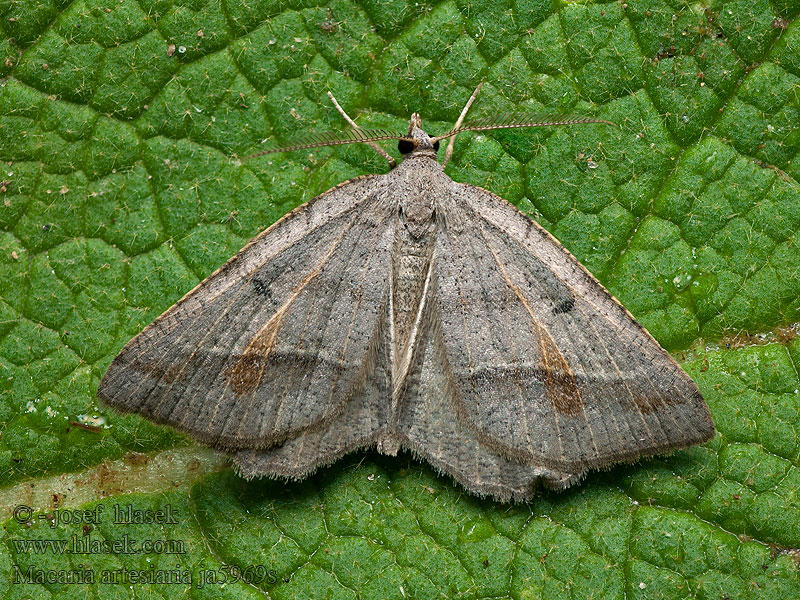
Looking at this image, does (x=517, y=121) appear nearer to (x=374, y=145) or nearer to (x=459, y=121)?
(x=459, y=121)

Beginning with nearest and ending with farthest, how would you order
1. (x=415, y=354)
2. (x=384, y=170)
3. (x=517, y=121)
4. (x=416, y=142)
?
1. (x=415, y=354)
2. (x=416, y=142)
3. (x=517, y=121)
4. (x=384, y=170)

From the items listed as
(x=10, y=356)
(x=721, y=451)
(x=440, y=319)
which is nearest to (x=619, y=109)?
(x=440, y=319)

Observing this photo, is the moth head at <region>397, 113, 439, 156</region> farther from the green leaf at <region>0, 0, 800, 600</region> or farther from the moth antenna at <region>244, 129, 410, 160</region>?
the green leaf at <region>0, 0, 800, 600</region>

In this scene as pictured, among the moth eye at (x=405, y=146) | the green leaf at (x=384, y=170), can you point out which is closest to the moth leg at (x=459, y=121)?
the green leaf at (x=384, y=170)

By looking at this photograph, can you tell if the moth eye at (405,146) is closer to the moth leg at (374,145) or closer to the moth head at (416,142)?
the moth head at (416,142)

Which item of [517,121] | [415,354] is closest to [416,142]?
[517,121]

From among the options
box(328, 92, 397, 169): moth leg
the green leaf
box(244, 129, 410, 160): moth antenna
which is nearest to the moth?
box(244, 129, 410, 160): moth antenna

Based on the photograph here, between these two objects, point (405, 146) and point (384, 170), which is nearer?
point (405, 146)
